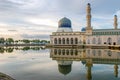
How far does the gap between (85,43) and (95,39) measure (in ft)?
15.1

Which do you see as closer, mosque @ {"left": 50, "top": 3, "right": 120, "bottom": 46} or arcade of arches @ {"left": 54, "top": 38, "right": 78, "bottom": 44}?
mosque @ {"left": 50, "top": 3, "right": 120, "bottom": 46}

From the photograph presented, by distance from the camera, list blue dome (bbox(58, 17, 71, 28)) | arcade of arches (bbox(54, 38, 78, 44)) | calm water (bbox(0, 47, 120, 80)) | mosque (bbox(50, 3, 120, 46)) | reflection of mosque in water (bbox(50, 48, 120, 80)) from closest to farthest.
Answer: calm water (bbox(0, 47, 120, 80)), reflection of mosque in water (bbox(50, 48, 120, 80)), mosque (bbox(50, 3, 120, 46)), arcade of arches (bbox(54, 38, 78, 44)), blue dome (bbox(58, 17, 71, 28))

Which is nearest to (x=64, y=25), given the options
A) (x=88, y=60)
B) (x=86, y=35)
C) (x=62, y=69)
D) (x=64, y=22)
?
(x=64, y=22)

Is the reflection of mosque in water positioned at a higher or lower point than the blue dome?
lower

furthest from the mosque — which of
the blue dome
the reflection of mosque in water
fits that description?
the reflection of mosque in water

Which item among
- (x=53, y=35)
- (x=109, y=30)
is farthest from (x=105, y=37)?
(x=53, y=35)

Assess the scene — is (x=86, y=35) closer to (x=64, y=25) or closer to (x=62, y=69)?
(x=64, y=25)

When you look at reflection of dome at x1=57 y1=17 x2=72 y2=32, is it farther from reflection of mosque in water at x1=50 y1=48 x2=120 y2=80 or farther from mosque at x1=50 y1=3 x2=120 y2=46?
reflection of mosque in water at x1=50 y1=48 x2=120 y2=80

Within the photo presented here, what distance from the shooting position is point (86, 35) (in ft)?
293

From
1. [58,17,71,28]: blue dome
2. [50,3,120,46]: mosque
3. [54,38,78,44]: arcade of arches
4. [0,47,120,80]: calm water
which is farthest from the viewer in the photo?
[58,17,71,28]: blue dome

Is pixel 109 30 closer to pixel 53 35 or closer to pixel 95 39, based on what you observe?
pixel 95 39

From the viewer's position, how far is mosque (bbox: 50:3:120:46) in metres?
85.1

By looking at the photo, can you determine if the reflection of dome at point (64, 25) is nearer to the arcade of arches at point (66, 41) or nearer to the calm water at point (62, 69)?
the arcade of arches at point (66, 41)

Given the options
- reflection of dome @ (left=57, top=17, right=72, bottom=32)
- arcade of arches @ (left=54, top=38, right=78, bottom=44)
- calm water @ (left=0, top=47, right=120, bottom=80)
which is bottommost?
calm water @ (left=0, top=47, right=120, bottom=80)
